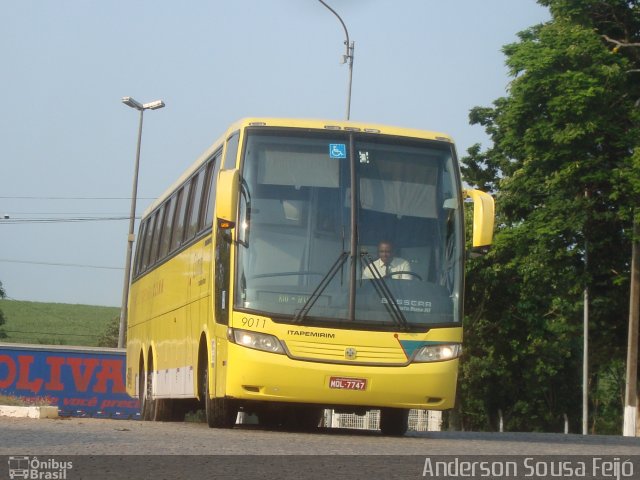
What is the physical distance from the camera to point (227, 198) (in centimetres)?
1540

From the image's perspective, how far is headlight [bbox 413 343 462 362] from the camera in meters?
15.5

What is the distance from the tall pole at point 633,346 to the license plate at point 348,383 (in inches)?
907

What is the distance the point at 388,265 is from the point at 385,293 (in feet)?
1.06

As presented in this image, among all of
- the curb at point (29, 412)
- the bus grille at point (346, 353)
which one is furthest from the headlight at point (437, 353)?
the curb at point (29, 412)

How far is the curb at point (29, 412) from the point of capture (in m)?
18.7

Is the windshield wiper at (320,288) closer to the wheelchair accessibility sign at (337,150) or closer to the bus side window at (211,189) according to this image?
the wheelchair accessibility sign at (337,150)

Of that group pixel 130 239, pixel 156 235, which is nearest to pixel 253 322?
pixel 156 235

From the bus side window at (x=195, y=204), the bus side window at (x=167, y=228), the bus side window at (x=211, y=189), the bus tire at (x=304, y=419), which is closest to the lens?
the bus side window at (x=211, y=189)

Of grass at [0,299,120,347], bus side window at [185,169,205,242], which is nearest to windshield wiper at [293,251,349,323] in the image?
bus side window at [185,169,205,242]

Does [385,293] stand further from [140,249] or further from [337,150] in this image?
[140,249]

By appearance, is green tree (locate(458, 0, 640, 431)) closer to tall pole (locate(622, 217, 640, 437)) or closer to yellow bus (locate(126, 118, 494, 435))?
tall pole (locate(622, 217, 640, 437))

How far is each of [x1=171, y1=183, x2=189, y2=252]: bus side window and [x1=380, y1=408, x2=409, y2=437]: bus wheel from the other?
14.9 feet
